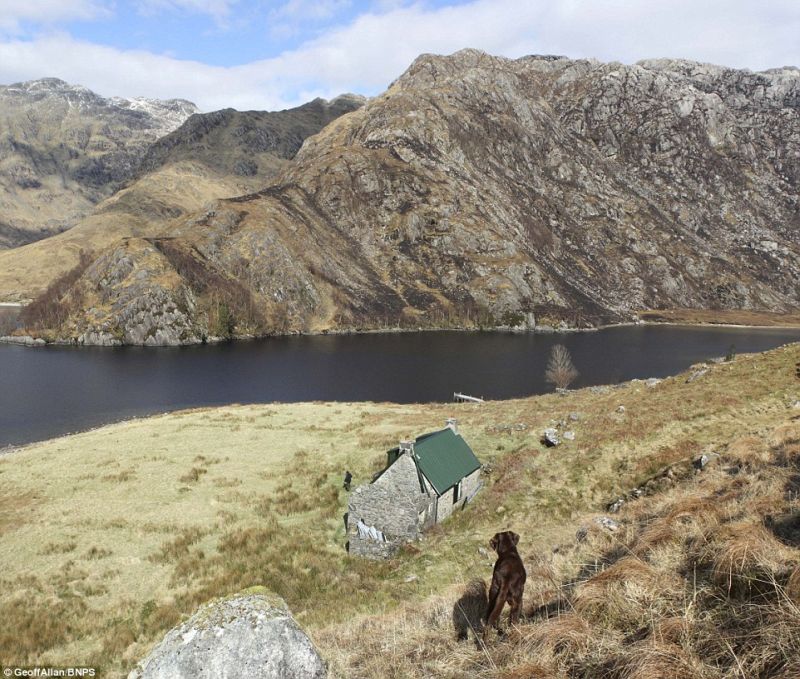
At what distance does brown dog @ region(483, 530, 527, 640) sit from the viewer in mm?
9773

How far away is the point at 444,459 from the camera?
32312mm

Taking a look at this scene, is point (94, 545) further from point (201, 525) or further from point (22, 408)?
point (22, 408)

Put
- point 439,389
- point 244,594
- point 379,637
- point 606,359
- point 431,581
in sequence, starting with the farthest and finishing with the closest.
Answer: point 606,359, point 439,389, point 431,581, point 379,637, point 244,594

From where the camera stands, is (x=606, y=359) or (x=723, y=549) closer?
(x=723, y=549)

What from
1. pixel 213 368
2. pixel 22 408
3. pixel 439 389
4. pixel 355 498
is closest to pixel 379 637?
pixel 355 498

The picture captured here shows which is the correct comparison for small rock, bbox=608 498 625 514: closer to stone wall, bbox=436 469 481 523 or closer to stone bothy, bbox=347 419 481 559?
stone bothy, bbox=347 419 481 559

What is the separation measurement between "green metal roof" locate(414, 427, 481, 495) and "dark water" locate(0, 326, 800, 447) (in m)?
62.9

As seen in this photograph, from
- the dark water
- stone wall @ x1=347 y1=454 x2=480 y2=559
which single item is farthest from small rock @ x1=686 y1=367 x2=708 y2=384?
the dark water

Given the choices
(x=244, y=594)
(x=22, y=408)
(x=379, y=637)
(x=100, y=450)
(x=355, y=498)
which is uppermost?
(x=244, y=594)

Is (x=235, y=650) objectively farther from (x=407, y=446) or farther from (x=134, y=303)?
(x=134, y=303)

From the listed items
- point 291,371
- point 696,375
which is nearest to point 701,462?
point 696,375

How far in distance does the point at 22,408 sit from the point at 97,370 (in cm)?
3427

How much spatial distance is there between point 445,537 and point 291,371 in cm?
10277

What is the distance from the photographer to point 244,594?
8.34 meters
